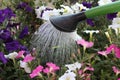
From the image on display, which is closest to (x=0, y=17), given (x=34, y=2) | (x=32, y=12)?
(x=32, y=12)

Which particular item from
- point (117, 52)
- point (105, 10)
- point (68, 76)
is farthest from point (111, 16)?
point (68, 76)

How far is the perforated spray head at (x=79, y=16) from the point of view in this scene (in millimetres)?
2107

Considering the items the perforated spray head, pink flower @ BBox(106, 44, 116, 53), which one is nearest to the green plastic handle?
the perforated spray head

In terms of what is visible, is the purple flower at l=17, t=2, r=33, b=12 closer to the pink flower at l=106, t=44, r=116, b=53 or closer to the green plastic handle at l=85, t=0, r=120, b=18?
the green plastic handle at l=85, t=0, r=120, b=18

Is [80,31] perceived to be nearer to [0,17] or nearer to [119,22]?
[119,22]

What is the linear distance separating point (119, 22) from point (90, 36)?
0.19m

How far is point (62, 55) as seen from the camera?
2148mm

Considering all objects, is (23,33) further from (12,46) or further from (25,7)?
(25,7)

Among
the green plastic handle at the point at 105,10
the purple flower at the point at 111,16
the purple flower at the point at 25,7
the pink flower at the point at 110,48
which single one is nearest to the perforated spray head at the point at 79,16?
the green plastic handle at the point at 105,10

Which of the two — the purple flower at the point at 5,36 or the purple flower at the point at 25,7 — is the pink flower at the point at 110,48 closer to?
the purple flower at the point at 5,36

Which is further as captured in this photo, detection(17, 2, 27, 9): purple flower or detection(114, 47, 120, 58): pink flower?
detection(17, 2, 27, 9): purple flower

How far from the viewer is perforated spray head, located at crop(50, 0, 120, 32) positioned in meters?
2.11

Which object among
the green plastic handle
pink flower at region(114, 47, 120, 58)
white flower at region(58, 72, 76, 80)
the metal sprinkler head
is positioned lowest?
white flower at region(58, 72, 76, 80)

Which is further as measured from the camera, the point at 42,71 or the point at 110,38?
the point at 110,38
